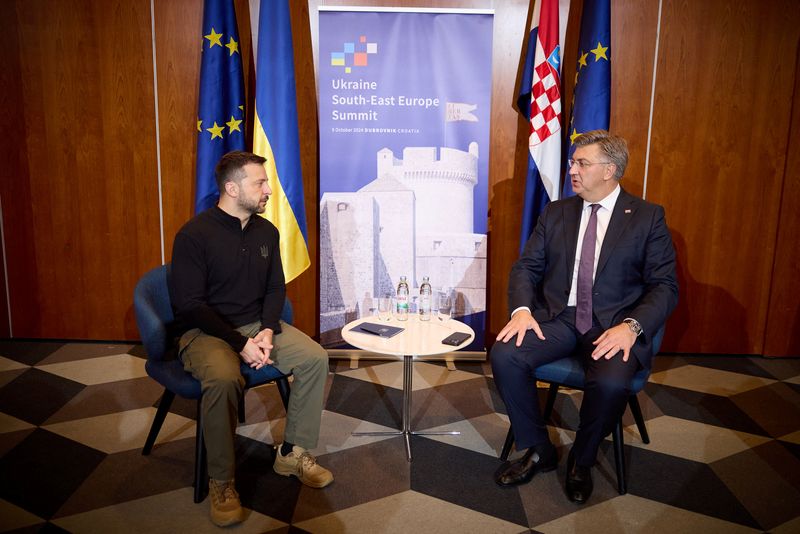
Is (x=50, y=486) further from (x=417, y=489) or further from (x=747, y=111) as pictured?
(x=747, y=111)

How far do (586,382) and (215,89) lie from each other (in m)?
2.74

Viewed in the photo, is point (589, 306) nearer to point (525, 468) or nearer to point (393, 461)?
point (525, 468)

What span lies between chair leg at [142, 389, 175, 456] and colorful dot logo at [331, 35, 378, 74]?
7.48 ft

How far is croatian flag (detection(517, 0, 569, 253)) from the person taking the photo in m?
3.62

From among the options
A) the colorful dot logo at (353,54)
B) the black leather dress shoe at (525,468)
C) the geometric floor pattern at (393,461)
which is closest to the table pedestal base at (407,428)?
the geometric floor pattern at (393,461)

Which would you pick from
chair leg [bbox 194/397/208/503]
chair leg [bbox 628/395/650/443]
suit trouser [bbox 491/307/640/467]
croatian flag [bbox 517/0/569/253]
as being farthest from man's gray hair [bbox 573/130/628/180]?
chair leg [bbox 194/397/208/503]

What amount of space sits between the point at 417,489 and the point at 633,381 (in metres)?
1.02

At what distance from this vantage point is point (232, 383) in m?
2.25

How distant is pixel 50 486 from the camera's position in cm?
245

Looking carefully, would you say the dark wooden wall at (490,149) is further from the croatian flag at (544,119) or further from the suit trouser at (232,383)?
the suit trouser at (232,383)

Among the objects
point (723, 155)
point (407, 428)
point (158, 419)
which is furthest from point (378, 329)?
point (723, 155)

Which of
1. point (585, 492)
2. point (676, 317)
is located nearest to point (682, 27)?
point (676, 317)

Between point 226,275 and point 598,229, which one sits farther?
point 598,229

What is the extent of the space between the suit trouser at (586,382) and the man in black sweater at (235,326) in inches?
32.3
